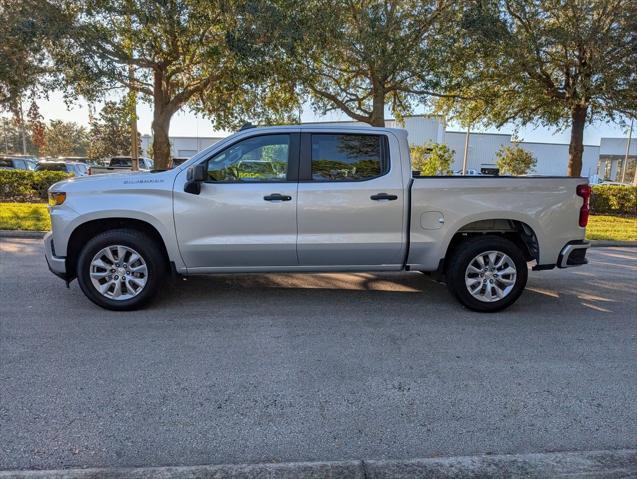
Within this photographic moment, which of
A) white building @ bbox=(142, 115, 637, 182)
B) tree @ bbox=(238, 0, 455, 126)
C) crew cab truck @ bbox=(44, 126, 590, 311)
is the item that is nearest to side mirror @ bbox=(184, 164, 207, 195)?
crew cab truck @ bbox=(44, 126, 590, 311)

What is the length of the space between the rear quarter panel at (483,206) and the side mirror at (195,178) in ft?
7.41

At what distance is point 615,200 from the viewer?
1711 centimetres

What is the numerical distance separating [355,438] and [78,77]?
12.3 metres

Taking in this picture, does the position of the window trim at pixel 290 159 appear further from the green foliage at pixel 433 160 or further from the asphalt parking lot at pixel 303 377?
the green foliage at pixel 433 160

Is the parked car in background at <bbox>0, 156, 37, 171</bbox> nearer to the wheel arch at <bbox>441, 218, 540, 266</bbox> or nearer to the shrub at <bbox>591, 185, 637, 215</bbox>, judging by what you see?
the wheel arch at <bbox>441, 218, 540, 266</bbox>

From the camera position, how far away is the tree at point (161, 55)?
1084 centimetres

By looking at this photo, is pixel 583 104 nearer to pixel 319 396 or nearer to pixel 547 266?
pixel 547 266

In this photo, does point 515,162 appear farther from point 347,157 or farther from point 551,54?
point 347,157

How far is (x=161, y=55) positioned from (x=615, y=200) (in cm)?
1595

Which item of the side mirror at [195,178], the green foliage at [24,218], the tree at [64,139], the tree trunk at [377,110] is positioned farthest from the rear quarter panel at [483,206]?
the tree at [64,139]

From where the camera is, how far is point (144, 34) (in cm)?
1149

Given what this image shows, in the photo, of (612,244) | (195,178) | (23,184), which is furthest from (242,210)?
(23,184)

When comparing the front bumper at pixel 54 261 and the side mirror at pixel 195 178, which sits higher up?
the side mirror at pixel 195 178

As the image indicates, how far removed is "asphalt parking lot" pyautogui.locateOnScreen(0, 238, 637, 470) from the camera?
2852 mm
